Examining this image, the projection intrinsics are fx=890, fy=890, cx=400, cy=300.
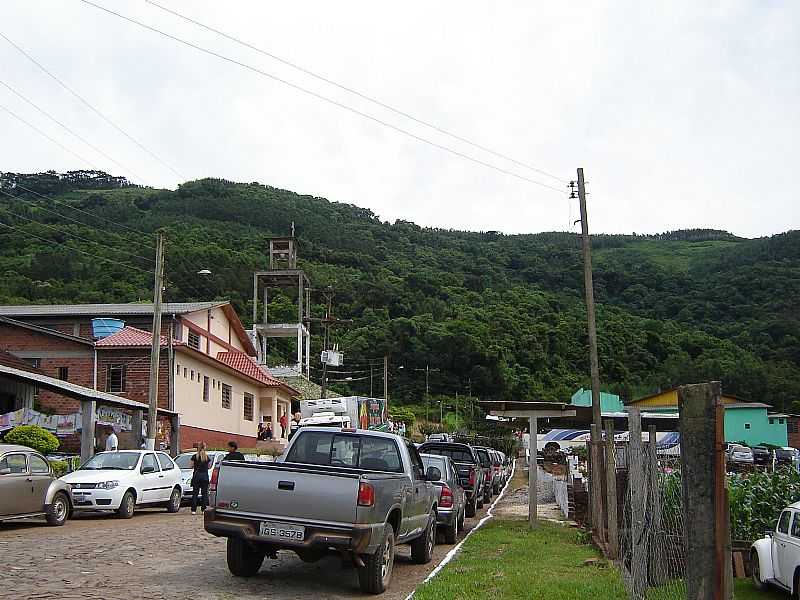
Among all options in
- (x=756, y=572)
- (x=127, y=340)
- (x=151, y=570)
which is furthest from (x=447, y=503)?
(x=127, y=340)

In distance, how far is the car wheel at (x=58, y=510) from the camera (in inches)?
692

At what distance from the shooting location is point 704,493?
479cm

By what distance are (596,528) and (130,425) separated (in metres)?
19.7

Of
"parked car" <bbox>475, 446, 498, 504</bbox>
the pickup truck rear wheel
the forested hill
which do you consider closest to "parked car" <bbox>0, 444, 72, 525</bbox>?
the pickup truck rear wheel

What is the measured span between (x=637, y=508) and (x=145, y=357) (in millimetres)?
31927

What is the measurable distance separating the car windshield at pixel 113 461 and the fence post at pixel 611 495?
12391 mm

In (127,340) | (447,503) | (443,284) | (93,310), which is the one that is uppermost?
(443,284)

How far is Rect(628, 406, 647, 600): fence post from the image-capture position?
8.45 m

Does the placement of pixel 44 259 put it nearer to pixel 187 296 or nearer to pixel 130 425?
pixel 187 296

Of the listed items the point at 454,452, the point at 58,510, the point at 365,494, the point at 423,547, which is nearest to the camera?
the point at 365,494

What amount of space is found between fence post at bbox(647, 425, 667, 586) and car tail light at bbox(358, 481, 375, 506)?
122 inches

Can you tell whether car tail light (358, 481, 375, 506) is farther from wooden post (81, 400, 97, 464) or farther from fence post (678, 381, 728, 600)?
wooden post (81, 400, 97, 464)

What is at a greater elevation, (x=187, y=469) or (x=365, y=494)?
(x=365, y=494)

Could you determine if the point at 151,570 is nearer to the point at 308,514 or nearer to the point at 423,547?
the point at 308,514
